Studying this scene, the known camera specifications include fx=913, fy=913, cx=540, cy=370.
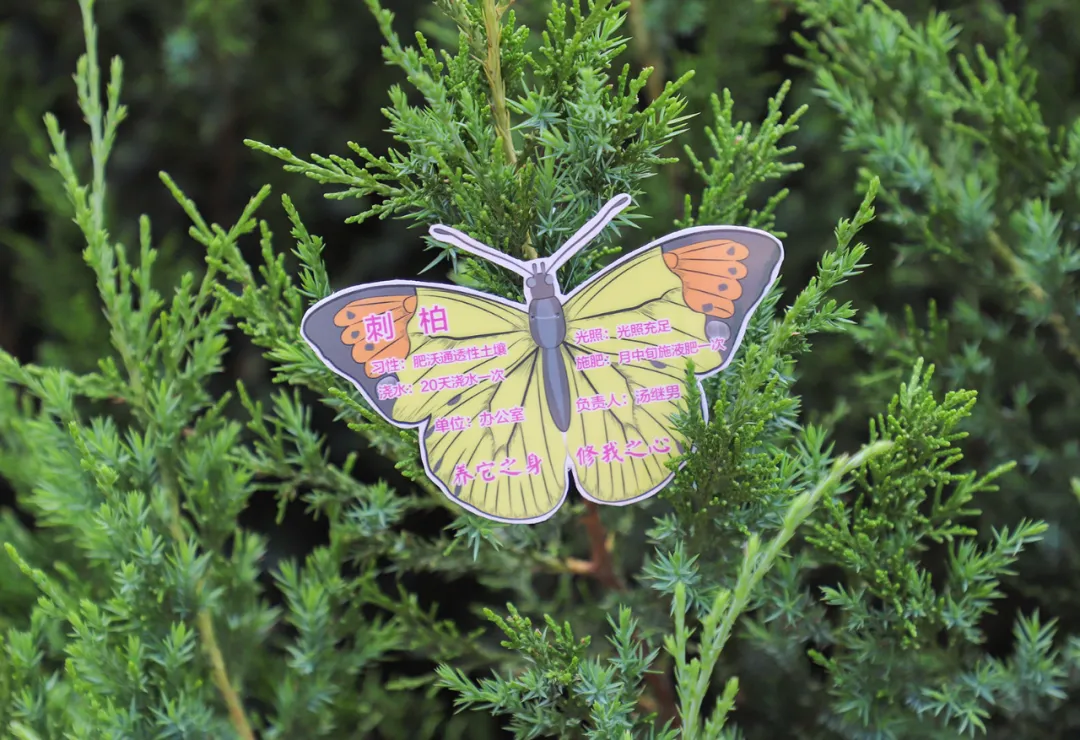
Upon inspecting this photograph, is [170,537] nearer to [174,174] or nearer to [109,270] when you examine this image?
[109,270]

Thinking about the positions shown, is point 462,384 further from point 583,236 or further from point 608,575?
point 608,575

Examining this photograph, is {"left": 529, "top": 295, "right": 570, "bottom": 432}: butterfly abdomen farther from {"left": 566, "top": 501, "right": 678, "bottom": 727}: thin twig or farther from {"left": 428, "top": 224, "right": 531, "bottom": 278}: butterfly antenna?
{"left": 566, "top": 501, "right": 678, "bottom": 727}: thin twig

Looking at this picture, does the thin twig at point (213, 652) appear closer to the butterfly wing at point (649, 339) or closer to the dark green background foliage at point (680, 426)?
the dark green background foliage at point (680, 426)

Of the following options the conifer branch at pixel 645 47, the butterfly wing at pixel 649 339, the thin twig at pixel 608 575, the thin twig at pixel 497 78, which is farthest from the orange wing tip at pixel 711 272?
the conifer branch at pixel 645 47

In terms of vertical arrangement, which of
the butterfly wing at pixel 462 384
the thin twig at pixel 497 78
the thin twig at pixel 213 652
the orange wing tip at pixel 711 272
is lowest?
the thin twig at pixel 213 652

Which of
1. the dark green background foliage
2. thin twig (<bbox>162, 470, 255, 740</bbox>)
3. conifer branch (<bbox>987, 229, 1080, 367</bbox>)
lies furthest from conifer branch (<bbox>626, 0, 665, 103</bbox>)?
thin twig (<bbox>162, 470, 255, 740</bbox>)

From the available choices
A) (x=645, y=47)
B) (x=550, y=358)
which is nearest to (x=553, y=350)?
(x=550, y=358)

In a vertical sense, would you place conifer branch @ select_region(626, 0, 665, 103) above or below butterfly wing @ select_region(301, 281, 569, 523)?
above
